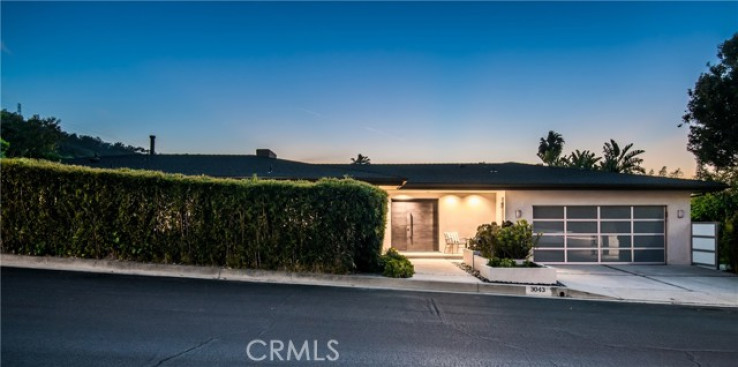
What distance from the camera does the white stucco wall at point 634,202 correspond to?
1525 centimetres

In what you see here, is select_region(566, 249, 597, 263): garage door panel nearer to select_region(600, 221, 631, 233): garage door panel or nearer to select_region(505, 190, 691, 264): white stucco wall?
select_region(600, 221, 631, 233): garage door panel

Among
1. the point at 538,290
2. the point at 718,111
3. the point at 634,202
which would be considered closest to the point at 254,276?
the point at 538,290

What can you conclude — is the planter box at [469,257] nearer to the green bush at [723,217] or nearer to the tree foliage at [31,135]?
the green bush at [723,217]

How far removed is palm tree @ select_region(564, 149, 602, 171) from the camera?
3303 centimetres

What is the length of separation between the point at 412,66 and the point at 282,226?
8.96 m

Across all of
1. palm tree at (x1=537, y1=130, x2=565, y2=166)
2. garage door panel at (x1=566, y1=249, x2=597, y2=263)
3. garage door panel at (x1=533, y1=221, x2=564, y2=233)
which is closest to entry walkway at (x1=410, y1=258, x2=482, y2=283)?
garage door panel at (x1=533, y1=221, x2=564, y2=233)

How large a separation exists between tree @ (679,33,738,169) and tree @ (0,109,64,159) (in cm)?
3489

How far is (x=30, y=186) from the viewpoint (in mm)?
9383

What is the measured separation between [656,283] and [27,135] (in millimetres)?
32062

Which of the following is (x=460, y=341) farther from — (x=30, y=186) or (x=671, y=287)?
(x=30, y=186)

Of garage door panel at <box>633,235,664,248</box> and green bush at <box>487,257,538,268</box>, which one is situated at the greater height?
garage door panel at <box>633,235,664,248</box>

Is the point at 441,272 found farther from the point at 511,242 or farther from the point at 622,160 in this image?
the point at 622,160

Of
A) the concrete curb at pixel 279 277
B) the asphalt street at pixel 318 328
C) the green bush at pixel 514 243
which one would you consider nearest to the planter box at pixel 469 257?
the green bush at pixel 514 243

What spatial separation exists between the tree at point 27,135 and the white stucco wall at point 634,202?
2481 centimetres
